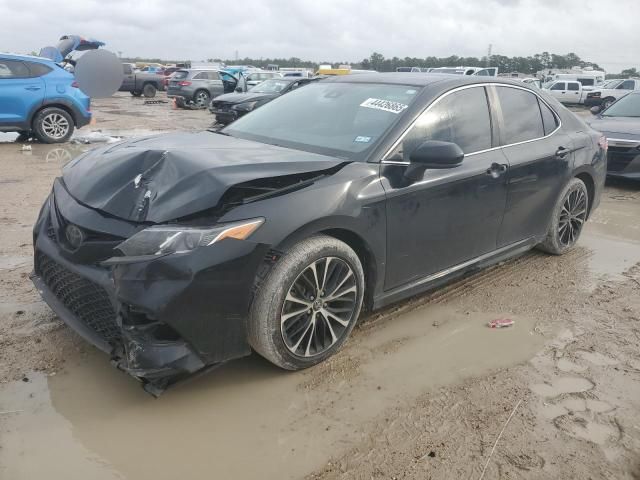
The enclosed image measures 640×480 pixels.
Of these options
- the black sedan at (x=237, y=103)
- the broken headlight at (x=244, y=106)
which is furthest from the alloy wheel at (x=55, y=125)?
the broken headlight at (x=244, y=106)

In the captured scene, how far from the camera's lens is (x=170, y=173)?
9.36ft

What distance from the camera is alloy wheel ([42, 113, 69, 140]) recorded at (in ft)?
35.5

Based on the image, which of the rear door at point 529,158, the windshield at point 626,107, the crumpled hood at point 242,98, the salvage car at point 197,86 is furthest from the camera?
the salvage car at point 197,86

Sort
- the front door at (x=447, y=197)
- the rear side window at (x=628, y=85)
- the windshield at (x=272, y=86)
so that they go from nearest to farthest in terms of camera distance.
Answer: the front door at (x=447, y=197), the windshield at (x=272, y=86), the rear side window at (x=628, y=85)

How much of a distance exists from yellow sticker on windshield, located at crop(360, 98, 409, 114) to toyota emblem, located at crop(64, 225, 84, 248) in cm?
197

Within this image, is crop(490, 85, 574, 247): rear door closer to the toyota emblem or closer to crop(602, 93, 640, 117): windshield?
the toyota emblem

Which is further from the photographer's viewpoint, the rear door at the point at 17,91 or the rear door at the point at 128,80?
the rear door at the point at 128,80

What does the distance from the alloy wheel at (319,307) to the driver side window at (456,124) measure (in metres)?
0.82

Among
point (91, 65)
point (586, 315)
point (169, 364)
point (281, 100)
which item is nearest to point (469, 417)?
point (169, 364)

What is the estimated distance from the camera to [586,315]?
3979 mm

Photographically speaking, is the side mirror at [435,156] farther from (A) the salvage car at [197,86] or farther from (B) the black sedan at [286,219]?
(A) the salvage car at [197,86]

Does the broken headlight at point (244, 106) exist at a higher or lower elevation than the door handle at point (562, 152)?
lower

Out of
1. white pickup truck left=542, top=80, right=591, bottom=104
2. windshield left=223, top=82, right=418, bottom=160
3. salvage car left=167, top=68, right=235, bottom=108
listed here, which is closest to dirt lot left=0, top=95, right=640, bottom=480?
windshield left=223, top=82, right=418, bottom=160

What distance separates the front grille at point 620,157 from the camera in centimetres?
787
